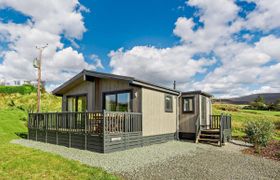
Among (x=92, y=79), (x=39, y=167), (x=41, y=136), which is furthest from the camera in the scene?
(x=92, y=79)

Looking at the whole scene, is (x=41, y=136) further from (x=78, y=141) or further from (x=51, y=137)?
(x=78, y=141)

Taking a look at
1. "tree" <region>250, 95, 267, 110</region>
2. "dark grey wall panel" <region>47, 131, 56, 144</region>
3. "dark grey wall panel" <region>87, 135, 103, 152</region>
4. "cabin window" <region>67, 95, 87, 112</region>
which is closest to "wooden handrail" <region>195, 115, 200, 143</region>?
"dark grey wall panel" <region>87, 135, 103, 152</region>

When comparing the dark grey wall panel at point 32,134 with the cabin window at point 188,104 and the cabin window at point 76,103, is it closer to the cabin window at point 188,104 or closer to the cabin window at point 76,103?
the cabin window at point 76,103

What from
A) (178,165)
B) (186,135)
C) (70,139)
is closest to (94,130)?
(70,139)

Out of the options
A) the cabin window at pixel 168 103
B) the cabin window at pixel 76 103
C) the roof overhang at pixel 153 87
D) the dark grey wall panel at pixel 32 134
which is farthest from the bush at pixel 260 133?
the dark grey wall panel at pixel 32 134

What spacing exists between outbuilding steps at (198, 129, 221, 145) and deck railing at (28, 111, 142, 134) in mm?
4331

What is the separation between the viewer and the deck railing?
362 inches

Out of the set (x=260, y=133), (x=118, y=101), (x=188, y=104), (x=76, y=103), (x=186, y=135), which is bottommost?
(x=186, y=135)

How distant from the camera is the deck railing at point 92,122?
920cm

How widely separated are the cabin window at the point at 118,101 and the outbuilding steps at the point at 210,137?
16.0 feet

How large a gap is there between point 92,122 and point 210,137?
7.11 m

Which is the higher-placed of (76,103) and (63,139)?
(76,103)

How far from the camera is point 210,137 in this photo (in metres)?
12.8

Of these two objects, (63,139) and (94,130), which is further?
(63,139)
